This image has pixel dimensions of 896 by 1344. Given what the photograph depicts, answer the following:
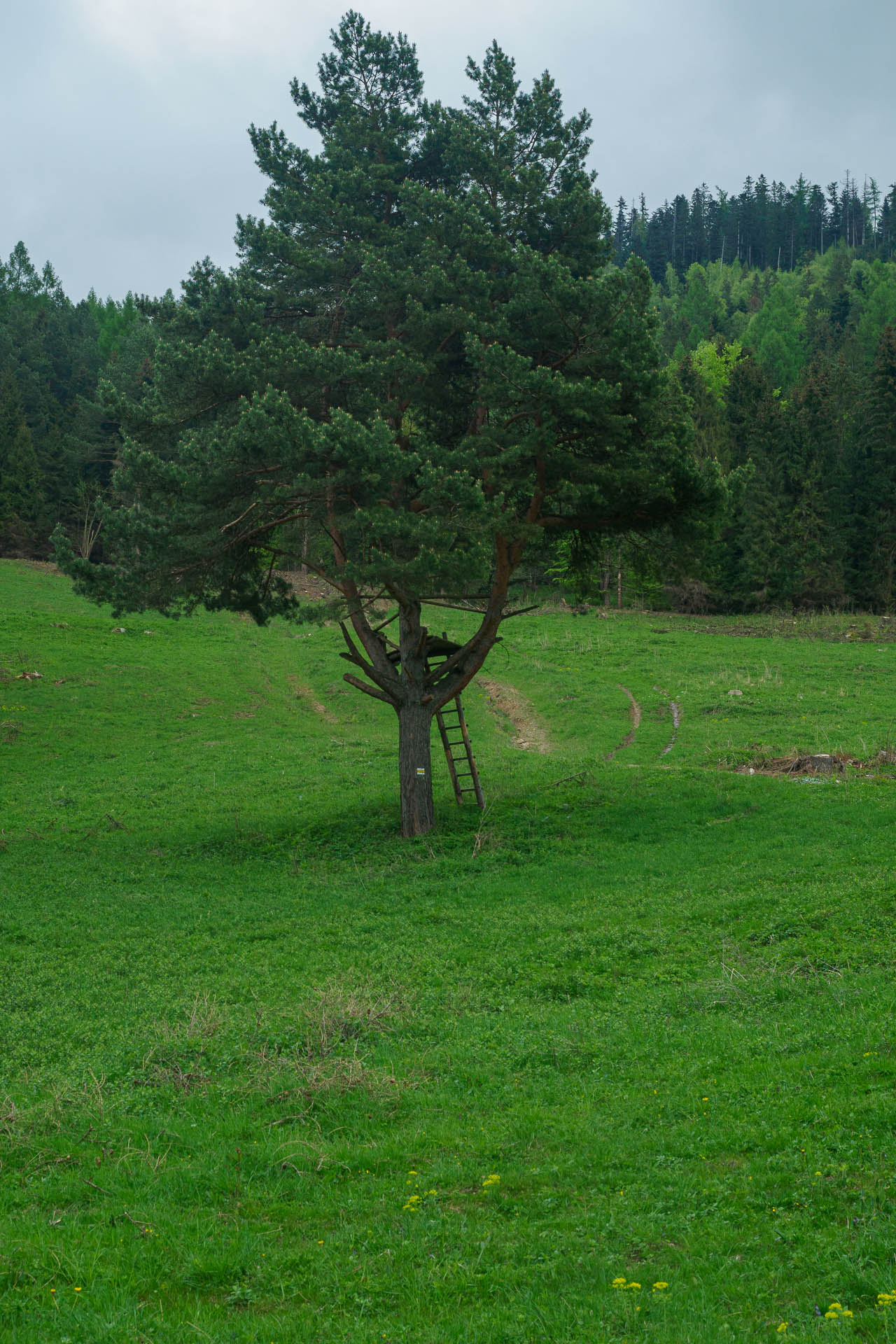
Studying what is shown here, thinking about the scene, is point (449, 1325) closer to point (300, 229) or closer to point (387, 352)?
point (387, 352)

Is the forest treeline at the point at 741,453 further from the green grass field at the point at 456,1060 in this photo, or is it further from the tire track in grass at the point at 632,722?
the green grass field at the point at 456,1060

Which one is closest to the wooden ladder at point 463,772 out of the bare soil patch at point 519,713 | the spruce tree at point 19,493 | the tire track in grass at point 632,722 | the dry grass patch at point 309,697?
the tire track in grass at point 632,722

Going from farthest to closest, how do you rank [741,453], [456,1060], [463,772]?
1. [741,453]
2. [463,772]
3. [456,1060]

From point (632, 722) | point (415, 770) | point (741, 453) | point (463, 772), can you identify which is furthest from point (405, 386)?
point (741, 453)

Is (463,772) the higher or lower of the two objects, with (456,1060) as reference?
→ higher

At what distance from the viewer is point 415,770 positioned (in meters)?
21.7

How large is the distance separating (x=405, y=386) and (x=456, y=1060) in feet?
48.6

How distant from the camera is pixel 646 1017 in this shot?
10.1 meters

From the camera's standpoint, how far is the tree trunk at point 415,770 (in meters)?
21.6

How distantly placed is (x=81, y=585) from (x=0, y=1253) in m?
15.8

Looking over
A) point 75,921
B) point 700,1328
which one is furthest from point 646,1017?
point 75,921

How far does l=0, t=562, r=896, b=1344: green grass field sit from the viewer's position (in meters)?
5.56

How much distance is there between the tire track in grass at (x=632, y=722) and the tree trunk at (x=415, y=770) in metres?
8.44

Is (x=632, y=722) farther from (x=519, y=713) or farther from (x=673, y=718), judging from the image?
(x=519, y=713)
